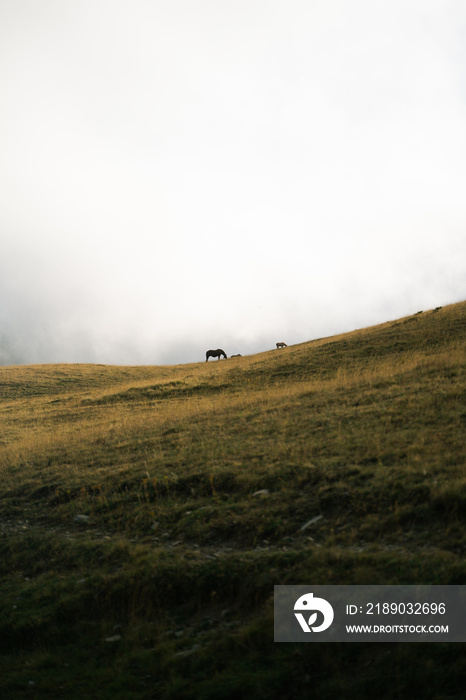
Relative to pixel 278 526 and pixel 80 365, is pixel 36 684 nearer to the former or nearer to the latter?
pixel 278 526

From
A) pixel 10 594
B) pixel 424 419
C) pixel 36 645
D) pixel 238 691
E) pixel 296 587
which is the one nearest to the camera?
pixel 238 691

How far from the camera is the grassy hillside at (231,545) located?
20.6 ft

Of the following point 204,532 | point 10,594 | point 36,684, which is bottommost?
point 36,684

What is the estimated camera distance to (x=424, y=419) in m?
13.0

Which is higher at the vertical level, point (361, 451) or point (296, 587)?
point (361, 451)

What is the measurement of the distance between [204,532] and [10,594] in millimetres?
3692

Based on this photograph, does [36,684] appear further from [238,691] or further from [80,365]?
[80,365]

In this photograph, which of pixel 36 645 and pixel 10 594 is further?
pixel 10 594

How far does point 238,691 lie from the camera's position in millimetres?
6004

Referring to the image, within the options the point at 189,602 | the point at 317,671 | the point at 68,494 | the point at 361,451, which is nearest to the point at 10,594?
the point at 189,602

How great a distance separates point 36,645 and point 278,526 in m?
4.38

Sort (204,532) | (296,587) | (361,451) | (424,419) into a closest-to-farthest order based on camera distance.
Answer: (296,587)
(204,532)
(361,451)
(424,419)

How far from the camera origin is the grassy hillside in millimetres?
6266

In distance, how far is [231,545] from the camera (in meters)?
9.05
